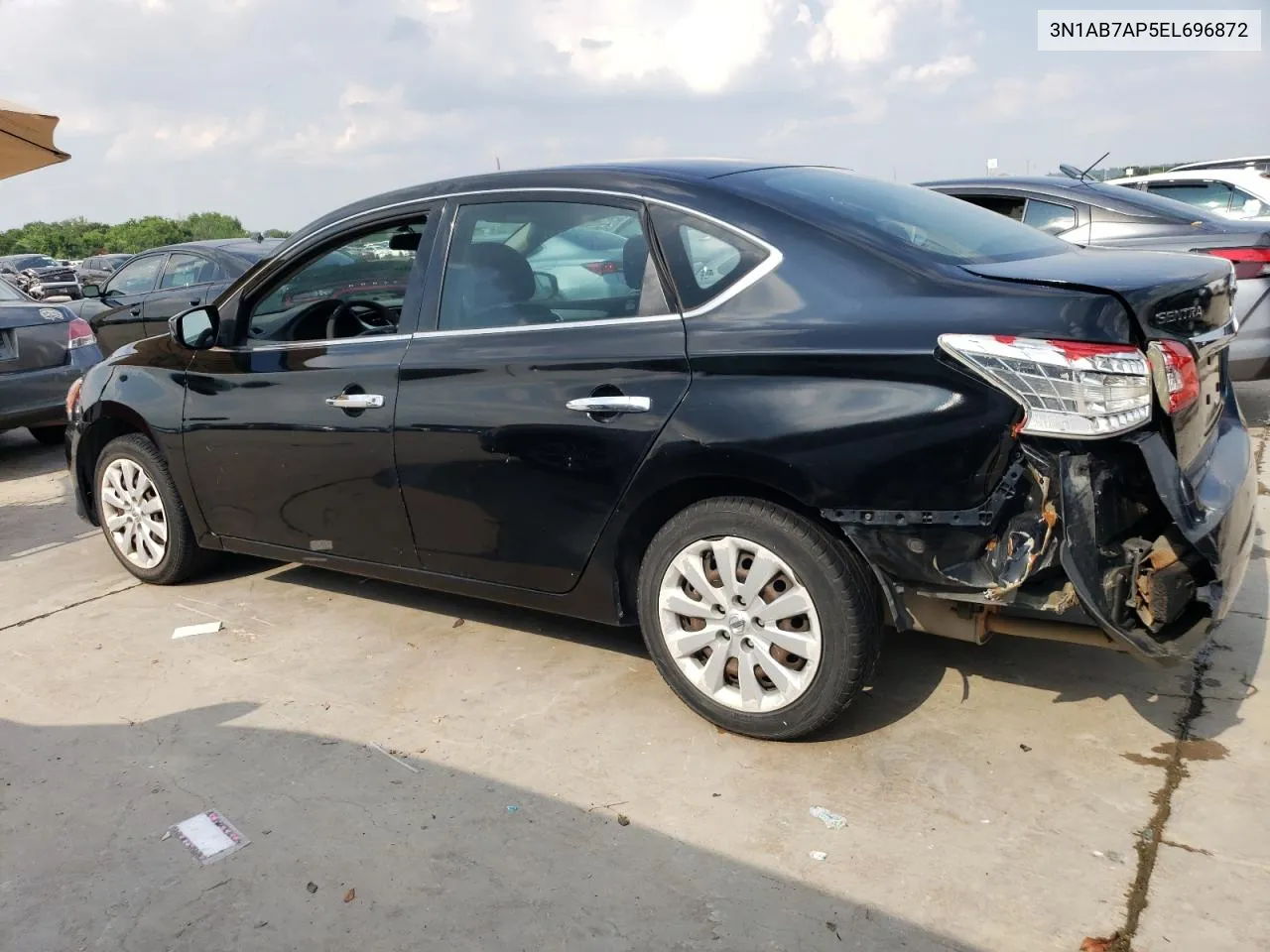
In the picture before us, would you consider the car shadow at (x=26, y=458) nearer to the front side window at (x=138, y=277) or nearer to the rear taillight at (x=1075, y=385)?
the front side window at (x=138, y=277)

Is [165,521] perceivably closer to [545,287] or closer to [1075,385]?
[545,287]

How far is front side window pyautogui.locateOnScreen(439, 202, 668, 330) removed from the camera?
344 cm

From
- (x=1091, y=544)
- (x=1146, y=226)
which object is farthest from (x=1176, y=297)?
(x=1146, y=226)

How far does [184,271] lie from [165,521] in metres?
6.70

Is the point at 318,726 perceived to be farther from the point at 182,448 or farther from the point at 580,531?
the point at 182,448

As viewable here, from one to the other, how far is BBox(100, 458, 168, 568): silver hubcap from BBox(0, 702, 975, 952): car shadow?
5.32 ft

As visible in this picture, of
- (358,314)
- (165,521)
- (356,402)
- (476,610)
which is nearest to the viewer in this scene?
(356,402)

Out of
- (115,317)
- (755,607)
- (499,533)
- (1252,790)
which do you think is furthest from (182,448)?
(115,317)

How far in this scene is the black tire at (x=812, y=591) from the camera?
120 inches

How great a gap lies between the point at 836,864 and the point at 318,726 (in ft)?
6.00

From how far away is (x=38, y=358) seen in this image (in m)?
7.92

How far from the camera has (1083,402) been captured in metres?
2.68

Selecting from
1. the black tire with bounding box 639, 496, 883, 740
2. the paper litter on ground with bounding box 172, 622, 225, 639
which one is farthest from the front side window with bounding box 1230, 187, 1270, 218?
the paper litter on ground with bounding box 172, 622, 225, 639

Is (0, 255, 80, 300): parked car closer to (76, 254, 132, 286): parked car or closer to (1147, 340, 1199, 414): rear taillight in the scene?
(76, 254, 132, 286): parked car
